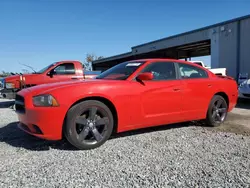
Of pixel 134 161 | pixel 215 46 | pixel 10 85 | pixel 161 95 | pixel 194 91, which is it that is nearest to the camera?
pixel 134 161

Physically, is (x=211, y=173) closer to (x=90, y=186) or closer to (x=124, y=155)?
(x=124, y=155)

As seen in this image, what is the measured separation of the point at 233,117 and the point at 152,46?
19.1 m

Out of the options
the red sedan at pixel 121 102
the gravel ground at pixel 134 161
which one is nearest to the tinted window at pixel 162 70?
the red sedan at pixel 121 102

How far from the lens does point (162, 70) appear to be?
4375 millimetres

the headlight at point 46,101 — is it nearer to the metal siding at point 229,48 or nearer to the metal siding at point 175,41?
the metal siding at point 229,48

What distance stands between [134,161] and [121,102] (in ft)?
3.42

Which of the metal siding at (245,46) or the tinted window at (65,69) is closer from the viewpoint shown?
the tinted window at (65,69)

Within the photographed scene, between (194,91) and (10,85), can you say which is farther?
(10,85)

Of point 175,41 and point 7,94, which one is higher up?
point 175,41

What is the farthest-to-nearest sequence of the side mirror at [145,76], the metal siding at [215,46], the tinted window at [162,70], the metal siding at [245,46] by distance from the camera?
the metal siding at [215,46]
the metal siding at [245,46]
the tinted window at [162,70]
the side mirror at [145,76]

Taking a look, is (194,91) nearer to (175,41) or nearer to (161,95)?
(161,95)

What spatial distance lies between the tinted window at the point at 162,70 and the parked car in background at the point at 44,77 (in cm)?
432

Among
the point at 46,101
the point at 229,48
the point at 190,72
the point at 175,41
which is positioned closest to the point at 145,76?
the point at 190,72

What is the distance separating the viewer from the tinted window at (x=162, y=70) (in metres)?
4.23
